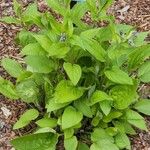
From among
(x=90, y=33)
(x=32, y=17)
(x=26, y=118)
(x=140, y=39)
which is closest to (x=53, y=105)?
(x=26, y=118)

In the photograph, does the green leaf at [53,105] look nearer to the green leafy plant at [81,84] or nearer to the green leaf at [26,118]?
the green leafy plant at [81,84]

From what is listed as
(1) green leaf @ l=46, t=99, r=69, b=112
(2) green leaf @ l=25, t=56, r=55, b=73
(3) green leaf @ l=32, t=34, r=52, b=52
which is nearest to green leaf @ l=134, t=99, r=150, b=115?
(1) green leaf @ l=46, t=99, r=69, b=112

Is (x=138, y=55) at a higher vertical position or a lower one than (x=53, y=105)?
higher

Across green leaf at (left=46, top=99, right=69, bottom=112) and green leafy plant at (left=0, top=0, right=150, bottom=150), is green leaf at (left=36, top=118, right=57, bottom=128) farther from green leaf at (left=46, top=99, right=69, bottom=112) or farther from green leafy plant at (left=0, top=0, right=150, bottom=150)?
green leaf at (left=46, top=99, right=69, bottom=112)

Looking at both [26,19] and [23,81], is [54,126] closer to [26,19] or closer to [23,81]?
[23,81]

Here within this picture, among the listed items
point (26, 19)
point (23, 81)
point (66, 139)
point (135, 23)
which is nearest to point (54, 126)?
point (66, 139)

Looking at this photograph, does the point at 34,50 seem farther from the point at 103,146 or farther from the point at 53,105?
the point at 103,146
